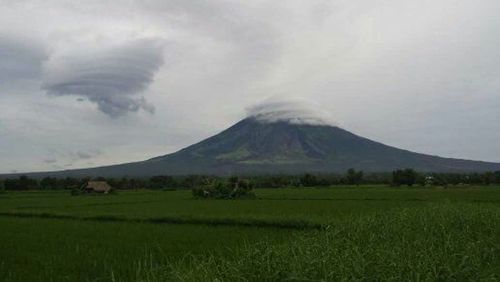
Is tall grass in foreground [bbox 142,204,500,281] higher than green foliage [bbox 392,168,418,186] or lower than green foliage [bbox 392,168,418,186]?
lower

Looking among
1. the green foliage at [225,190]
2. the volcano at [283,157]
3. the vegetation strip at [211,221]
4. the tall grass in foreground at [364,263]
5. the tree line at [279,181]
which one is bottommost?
the vegetation strip at [211,221]

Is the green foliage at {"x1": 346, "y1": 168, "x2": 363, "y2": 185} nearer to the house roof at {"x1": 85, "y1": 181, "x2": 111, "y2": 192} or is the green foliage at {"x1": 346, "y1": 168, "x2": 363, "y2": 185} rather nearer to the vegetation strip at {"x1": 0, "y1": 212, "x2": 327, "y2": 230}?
the house roof at {"x1": 85, "y1": 181, "x2": 111, "y2": 192}

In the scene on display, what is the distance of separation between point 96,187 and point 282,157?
120 metres

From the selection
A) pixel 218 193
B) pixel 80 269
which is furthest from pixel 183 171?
pixel 80 269

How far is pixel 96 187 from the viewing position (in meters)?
57.9

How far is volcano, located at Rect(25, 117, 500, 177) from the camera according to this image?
15288 centimetres

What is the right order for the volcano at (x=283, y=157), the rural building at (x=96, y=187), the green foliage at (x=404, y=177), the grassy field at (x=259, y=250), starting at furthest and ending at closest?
the volcano at (x=283, y=157) < the green foliage at (x=404, y=177) < the rural building at (x=96, y=187) < the grassy field at (x=259, y=250)

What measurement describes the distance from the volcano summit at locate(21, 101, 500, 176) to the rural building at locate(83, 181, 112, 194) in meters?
84.1

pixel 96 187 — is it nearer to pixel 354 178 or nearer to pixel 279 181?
pixel 279 181

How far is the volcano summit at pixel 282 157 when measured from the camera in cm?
15312

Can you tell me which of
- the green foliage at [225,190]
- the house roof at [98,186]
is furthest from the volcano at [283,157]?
the green foliage at [225,190]

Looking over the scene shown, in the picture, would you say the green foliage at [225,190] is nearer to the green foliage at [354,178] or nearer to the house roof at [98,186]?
the house roof at [98,186]

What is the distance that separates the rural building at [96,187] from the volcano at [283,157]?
8434 cm

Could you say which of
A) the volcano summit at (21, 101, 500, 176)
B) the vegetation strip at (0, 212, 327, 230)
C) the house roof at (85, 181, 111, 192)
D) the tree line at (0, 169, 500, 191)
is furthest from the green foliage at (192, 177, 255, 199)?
the volcano summit at (21, 101, 500, 176)
